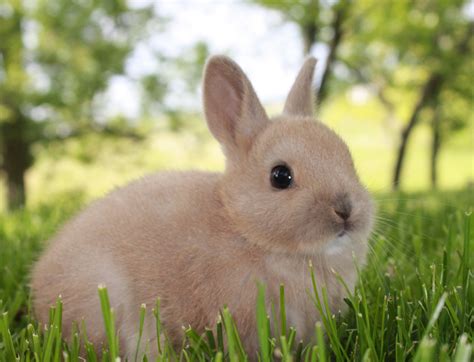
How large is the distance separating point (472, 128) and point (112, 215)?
88.0 feet

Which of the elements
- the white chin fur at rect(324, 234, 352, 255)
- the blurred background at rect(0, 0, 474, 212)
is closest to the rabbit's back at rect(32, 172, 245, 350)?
the white chin fur at rect(324, 234, 352, 255)

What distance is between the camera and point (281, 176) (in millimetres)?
2436

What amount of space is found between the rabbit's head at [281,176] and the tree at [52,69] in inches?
418

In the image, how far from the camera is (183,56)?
14945mm

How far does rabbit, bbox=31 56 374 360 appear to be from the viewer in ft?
7.60

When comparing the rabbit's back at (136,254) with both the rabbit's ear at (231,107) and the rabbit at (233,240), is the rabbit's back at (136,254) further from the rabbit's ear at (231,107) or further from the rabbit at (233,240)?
the rabbit's ear at (231,107)

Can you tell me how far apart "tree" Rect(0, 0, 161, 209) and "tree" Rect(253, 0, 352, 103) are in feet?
15.9

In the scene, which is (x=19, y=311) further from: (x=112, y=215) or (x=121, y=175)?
(x=121, y=175)

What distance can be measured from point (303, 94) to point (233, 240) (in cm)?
114

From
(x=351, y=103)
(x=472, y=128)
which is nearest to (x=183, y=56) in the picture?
(x=351, y=103)

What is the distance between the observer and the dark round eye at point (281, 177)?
242cm

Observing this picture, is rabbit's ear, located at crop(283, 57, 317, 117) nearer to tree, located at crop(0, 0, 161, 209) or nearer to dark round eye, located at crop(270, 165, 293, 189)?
dark round eye, located at crop(270, 165, 293, 189)

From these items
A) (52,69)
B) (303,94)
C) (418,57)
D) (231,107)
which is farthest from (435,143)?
(231,107)

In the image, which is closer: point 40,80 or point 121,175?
point 40,80
